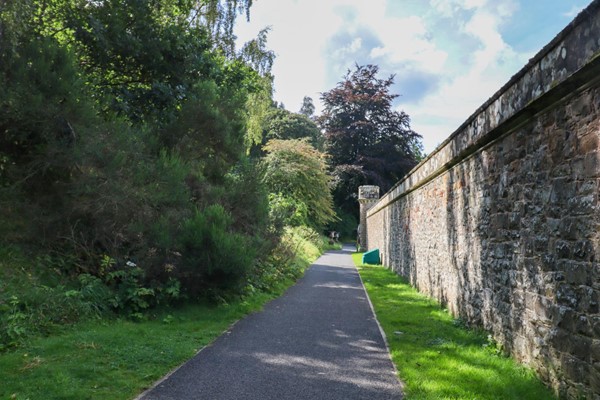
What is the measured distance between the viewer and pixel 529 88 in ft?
14.8

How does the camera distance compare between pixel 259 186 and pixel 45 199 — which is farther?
pixel 259 186

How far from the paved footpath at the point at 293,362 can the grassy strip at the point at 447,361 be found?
0.76 ft

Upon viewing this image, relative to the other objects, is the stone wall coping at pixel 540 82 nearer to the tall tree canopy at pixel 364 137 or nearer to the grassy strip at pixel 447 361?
the grassy strip at pixel 447 361

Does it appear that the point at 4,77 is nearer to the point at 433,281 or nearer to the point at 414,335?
the point at 414,335

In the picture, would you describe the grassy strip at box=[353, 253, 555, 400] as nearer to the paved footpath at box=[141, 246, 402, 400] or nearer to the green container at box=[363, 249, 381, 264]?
the paved footpath at box=[141, 246, 402, 400]

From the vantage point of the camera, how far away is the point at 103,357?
5109 millimetres

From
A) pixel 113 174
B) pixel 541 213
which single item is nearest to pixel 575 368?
pixel 541 213

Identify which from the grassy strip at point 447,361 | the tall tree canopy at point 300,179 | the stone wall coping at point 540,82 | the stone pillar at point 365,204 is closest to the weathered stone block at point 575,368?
the grassy strip at point 447,361

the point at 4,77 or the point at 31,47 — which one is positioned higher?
the point at 31,47

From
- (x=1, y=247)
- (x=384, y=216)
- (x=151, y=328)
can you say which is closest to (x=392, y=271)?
(x=384, y=216)

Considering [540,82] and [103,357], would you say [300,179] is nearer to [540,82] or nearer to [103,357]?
[103,357]

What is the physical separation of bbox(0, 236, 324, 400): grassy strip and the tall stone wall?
12.5 feet

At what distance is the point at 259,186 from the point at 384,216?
948cm

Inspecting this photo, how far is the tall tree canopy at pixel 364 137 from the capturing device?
4088cm
